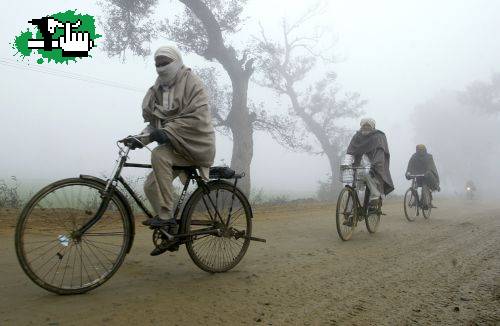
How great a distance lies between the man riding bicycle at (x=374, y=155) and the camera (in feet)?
25.5

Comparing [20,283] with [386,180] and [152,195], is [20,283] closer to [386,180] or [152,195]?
[152,195]

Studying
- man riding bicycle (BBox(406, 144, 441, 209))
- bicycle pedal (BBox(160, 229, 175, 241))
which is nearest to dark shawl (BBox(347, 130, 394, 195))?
man riding bicycle (BBox(406, 144, 441, 209))

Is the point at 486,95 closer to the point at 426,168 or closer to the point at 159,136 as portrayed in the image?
the point at 426,168

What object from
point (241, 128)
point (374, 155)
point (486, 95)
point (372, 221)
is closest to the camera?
point (372, 221)

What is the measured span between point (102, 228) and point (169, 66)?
1624 millimetres

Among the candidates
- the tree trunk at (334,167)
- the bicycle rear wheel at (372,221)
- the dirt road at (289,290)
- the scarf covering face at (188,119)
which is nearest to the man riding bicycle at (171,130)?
the scarf covering face at (188,119)

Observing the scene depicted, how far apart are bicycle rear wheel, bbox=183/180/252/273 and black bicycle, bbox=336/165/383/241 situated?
2599 millimetres

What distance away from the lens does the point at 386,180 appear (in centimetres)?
800

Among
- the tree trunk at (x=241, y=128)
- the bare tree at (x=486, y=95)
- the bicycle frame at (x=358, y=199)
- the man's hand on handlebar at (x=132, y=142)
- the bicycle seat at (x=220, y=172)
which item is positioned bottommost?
the bicycle frame at (x=358, y=199)

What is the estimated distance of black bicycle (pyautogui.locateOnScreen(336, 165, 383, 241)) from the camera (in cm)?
696

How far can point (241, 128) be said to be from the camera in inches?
671

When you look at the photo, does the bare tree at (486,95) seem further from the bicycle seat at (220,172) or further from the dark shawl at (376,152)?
the bicycle seat at (220,172)

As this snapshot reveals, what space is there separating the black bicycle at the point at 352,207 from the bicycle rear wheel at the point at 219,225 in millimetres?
2599

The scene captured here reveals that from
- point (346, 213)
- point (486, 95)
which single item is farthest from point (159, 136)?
point (486, 95)
